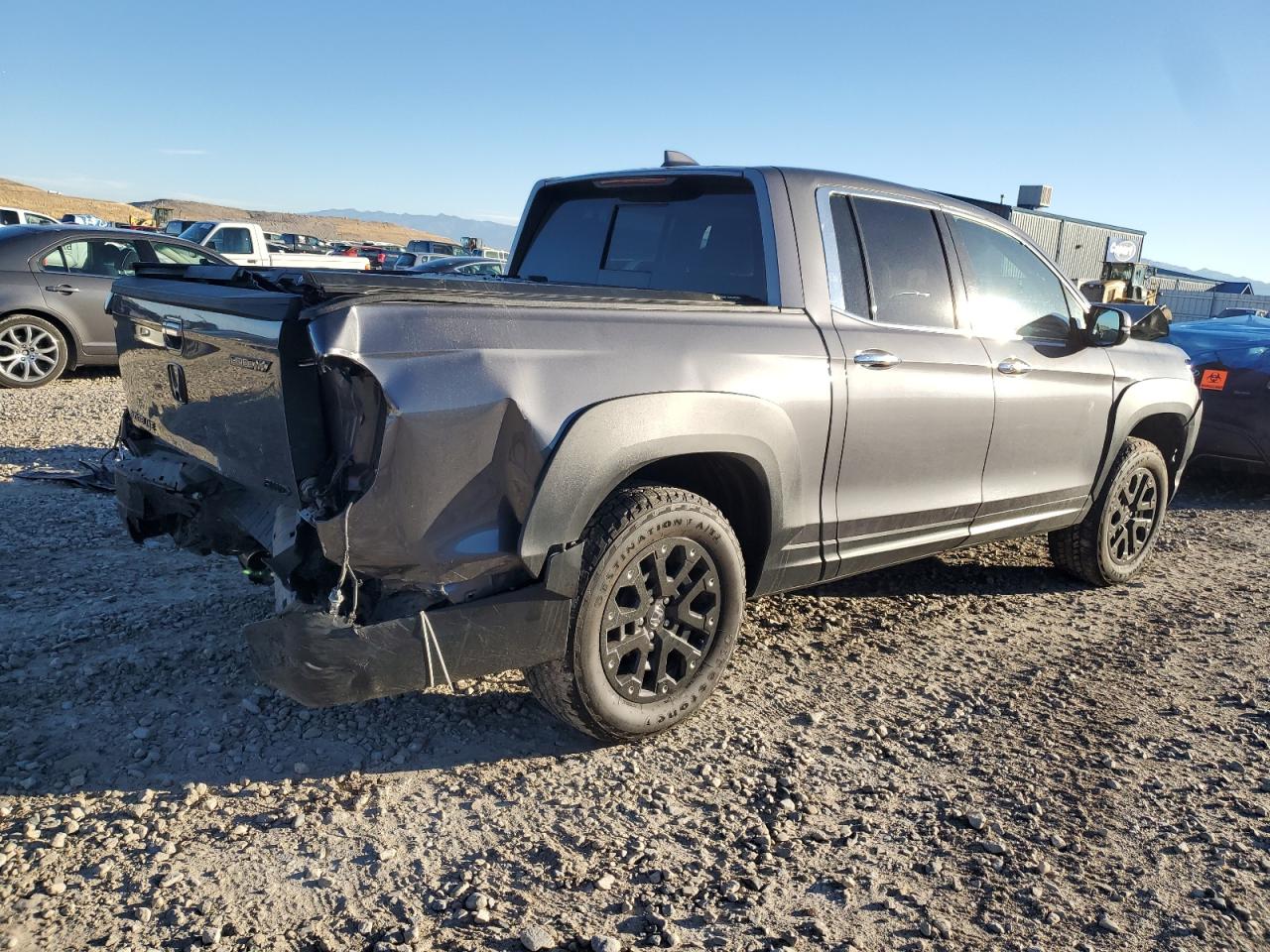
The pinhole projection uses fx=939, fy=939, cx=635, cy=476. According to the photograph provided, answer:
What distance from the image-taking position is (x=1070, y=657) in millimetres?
4203

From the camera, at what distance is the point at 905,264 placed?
3.88 metres

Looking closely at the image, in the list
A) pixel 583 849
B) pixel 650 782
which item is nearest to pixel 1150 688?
pixel 650 782

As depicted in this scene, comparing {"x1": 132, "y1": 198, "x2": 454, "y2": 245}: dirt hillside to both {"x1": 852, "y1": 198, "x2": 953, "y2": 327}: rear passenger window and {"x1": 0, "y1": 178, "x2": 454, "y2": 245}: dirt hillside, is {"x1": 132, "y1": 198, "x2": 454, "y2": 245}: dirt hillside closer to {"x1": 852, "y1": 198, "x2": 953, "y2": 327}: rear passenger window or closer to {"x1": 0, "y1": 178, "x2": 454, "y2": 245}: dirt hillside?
{"x1": 0, "y1": 178, "x2": 454, "y2": 245}: dirt hillside

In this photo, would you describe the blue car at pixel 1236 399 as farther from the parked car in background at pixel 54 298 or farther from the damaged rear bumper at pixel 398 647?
the parked car in background at pixel 54 298

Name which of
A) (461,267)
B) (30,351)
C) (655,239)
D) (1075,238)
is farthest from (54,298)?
(1075,238)

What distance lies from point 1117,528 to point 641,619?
3372 millimetres

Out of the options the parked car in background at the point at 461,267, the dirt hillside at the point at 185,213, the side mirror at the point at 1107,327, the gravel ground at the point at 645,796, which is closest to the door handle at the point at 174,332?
the gravel ground at the point at 645,796

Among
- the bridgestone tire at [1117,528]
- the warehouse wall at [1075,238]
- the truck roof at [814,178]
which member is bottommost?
the bridgestone tire at [1117,528]

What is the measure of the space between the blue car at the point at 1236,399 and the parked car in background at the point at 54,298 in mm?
9226

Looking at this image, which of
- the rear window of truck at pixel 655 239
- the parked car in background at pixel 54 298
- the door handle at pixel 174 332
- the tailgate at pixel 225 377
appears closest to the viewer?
the tailgate at pixel 225 377

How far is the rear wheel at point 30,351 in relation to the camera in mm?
8859

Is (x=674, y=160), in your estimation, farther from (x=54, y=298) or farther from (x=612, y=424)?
(x=54, y=298)

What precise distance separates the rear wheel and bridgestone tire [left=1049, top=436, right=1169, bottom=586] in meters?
8.97

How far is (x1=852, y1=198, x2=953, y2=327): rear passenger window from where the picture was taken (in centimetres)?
376
